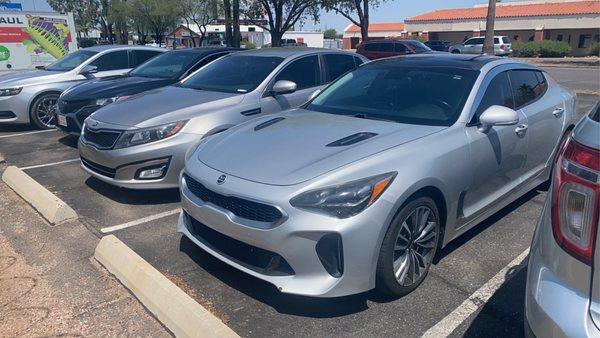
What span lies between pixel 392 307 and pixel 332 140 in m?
1.21

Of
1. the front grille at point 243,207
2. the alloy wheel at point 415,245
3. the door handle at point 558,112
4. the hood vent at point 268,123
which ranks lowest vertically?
the alloy wheel at point 415,245

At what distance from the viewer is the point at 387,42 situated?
24.4 meters

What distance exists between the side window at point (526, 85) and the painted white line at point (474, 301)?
1509 mm

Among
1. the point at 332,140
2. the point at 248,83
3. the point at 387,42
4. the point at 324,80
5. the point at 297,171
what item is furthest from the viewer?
the point at 387,42

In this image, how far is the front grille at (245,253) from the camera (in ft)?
9.37

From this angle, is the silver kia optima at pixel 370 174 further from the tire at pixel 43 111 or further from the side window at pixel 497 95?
the tire at pixel 43 111

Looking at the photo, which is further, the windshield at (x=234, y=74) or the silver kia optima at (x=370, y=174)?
the windshield at (x=234, y=74)

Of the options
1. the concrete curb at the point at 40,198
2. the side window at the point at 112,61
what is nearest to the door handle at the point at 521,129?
the concrete curb at the point at 40,198

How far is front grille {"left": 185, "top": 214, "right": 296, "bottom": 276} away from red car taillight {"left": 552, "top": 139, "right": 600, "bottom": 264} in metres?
1.53

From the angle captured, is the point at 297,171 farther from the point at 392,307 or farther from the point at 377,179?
the point at 392,307

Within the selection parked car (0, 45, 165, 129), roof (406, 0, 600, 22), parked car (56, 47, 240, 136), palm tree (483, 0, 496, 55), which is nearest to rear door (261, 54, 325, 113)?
parked car (56, 47, 240, 136)

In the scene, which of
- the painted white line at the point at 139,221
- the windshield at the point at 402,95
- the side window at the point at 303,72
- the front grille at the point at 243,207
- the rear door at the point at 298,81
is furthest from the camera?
the side window at the point at 303,72

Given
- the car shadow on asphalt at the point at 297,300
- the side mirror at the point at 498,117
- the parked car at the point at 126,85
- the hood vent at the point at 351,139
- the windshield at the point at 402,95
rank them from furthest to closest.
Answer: the parked car at the point at 126,85, the windshield at the point at 402,95, the side mirror at the point at 498,117, the hood vent at the point at 351,139, the car shadow on asphalt at the point at 297,300

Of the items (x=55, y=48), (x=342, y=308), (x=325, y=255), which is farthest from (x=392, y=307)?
(x=55, y=48)
